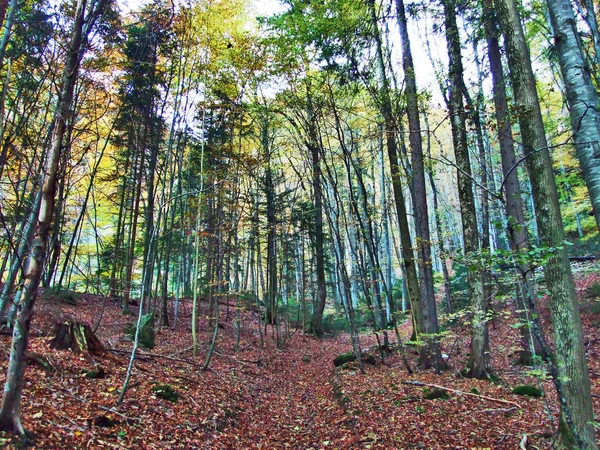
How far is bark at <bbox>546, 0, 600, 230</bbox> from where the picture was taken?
135 inches

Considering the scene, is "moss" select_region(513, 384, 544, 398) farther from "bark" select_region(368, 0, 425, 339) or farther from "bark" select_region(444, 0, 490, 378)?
"bark" select_region(368, 0, 425, 339)

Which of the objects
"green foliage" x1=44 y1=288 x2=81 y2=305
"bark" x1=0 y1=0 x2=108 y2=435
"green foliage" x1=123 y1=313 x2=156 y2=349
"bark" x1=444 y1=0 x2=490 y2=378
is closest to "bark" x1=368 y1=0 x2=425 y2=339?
"bark" x1=444 y1=0 x2=490 y2=378

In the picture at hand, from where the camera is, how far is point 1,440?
9.65 ft

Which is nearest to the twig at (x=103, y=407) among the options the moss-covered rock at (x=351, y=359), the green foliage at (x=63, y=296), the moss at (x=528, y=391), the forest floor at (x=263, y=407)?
the forest floor at (x=263, y=407)

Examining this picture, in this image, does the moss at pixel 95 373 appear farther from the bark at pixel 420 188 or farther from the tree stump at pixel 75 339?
the bark at pixel 420 188

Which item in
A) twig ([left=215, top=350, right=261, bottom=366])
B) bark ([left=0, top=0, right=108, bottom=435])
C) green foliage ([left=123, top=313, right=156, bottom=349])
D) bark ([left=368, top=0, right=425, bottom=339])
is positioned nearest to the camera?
bark ([left=0, top=0, right=108, bottom=435])

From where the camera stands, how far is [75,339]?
20.8 ft

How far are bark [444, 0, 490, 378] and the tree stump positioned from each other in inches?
305

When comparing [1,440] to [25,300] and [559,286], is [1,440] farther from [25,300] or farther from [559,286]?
[559,286]

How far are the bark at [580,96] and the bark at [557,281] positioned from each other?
0.31 m

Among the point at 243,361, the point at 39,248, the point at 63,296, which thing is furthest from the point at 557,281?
the point at 63,296

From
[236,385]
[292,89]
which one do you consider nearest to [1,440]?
[236,385]

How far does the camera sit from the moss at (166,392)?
5656mm

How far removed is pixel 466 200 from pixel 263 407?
21.4 feet
